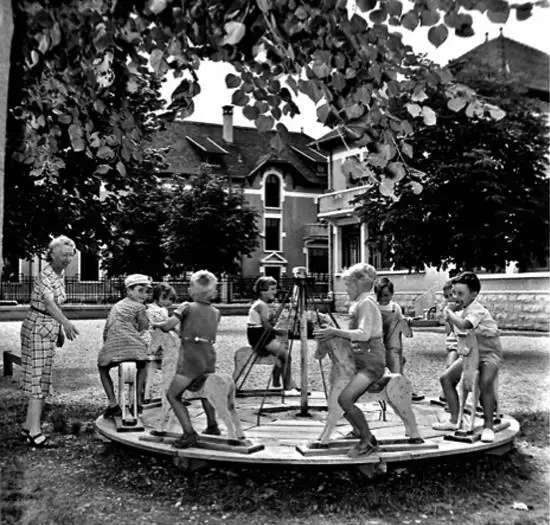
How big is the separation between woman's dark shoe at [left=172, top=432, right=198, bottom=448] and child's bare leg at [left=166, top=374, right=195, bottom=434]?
0.03 m

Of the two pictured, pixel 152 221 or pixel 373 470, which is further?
pixel 152 221

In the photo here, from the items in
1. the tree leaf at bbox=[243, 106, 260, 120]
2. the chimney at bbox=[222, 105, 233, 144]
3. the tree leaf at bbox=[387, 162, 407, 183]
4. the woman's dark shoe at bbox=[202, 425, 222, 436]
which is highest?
the chimney at bbox=[222, 105, 233, 144]

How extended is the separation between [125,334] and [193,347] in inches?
65.5

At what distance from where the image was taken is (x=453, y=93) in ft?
14.2

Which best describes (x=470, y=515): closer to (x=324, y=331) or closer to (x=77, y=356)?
(x=324, y=331)

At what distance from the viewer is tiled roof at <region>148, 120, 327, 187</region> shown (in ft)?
166

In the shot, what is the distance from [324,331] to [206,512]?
4.70ft

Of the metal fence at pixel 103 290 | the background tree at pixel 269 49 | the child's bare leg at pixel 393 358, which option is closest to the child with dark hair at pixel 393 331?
the child's bare leg at pixel 393 358

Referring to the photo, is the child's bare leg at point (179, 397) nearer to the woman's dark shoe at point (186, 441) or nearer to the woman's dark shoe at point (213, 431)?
the woman's dark shoe at point (186, 441)

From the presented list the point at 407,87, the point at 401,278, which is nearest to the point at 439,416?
the point at 407,87

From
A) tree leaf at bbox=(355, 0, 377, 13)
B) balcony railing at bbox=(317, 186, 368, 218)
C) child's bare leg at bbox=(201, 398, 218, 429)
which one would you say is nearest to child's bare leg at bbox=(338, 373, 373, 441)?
child's bare leg at bbox=(201, 398, 218, 429)

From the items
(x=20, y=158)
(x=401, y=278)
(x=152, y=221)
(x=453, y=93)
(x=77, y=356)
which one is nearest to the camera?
(x=453, y=93)

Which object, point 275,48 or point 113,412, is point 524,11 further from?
point 113,412

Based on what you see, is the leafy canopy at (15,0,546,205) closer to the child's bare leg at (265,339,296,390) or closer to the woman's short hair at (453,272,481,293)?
the woman's short hair at (453,272,481,293)
